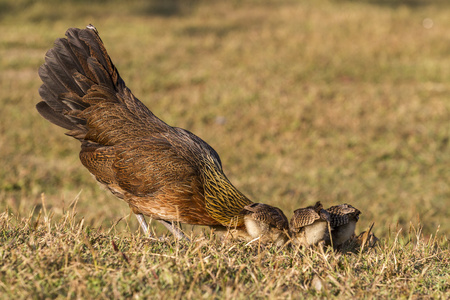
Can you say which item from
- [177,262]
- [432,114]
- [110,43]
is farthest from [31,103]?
[177,262]

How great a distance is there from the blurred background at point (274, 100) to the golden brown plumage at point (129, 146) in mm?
607

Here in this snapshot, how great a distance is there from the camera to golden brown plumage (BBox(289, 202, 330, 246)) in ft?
12.9

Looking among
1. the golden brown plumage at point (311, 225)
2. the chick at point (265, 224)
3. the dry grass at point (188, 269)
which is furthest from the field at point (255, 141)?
the golden brown plumage at point (311, 225)

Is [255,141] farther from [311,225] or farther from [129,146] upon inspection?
[311,225]

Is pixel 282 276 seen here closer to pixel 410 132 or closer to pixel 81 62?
pixel 81 62

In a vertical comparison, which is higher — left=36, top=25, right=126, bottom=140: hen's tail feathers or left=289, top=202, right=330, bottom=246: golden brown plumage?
left=36, top=25, right=126, bottom=140: hen's tail feathers

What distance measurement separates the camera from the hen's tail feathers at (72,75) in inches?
194

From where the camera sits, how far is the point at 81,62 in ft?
16.3

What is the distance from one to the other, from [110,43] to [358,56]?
711 centimetres

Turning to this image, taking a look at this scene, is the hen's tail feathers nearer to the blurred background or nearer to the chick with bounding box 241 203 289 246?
the blurred background

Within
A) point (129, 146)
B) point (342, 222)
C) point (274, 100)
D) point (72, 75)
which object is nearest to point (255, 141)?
point (274, 100)

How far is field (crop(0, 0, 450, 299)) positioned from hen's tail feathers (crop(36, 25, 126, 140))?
88 cm

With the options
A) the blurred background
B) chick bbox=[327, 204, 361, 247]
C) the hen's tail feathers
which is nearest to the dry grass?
chick bbox=[327, 204, 361, 247]

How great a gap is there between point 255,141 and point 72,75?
5.31 meters
